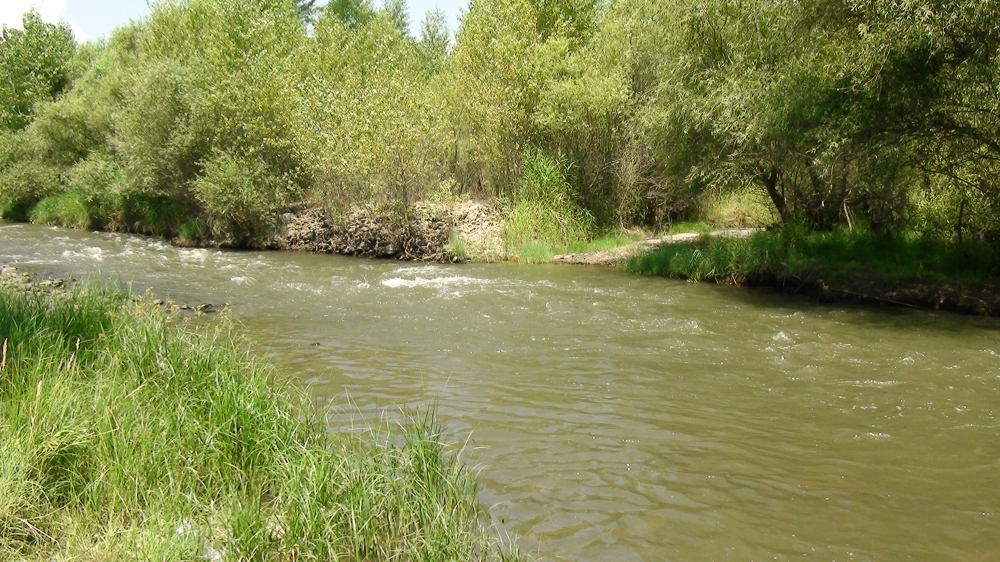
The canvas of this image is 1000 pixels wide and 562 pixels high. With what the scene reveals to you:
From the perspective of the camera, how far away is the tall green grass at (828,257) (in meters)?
16.5

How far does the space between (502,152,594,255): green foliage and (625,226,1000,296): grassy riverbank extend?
473 centimetres

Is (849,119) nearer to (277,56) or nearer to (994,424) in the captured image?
(994,424)

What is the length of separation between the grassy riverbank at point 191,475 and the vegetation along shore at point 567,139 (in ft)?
40.9

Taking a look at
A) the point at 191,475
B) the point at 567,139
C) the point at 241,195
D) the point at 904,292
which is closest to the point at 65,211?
the point at 241,195

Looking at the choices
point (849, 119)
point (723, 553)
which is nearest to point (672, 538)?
point (723, 553)

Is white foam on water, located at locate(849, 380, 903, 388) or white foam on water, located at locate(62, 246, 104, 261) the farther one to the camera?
white foam on water, located at locate(62, 246, 104, 261)

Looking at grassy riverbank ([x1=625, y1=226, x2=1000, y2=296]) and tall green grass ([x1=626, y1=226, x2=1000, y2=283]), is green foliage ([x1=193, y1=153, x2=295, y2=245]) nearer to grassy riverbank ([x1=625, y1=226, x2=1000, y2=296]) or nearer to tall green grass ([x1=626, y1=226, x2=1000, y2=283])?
tall green grass ([x1=626, y1=226, x2=1000, y2=283])

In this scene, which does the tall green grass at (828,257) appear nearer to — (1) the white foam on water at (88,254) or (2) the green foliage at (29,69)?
(1) the white foam on water at (88,254)

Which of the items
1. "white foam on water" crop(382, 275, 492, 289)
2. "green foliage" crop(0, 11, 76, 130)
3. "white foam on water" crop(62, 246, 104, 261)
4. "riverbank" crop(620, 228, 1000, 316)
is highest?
"green foliage" crop(0, 11, 76, 130)

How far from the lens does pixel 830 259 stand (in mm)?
18125

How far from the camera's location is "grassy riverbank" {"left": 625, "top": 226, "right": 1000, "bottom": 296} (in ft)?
54.0

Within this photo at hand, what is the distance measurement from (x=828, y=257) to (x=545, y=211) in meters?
10.3

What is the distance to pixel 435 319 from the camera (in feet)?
50.2

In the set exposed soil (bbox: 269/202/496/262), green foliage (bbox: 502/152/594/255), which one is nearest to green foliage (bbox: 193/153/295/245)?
exposed soil (bbox: 269/202/496/262)
